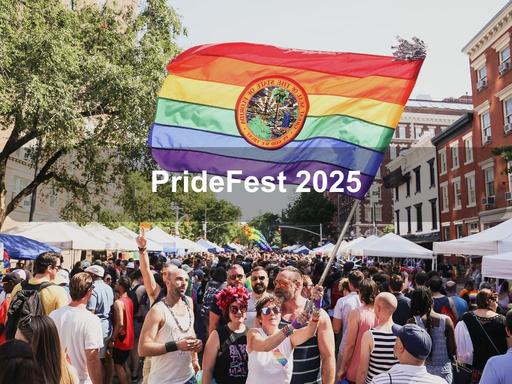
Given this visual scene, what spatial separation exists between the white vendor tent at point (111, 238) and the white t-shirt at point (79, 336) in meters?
12.0

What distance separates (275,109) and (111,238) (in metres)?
12.6

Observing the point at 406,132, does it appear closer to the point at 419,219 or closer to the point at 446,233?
the point at 419,219

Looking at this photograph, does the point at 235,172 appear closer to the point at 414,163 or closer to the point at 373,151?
the point at 373,151

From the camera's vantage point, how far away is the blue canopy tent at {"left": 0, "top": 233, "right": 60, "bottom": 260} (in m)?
13.8

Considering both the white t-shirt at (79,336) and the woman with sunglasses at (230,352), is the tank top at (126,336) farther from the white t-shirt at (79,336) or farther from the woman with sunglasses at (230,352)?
the woman with sunglasses at (230,352)

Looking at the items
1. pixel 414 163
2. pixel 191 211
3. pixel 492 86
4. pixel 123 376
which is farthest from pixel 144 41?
pixel 191 211

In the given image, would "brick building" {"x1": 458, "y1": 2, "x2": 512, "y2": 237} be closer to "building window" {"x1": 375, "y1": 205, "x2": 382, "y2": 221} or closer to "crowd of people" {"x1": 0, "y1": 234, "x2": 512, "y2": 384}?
"crowd of people" {"x1": 0, "y1": 234, "x2": 512, "y2": 384}

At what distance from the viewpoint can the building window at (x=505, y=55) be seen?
28.2 m

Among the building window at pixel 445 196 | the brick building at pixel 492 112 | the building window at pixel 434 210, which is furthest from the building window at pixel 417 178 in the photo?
the brick building at pixel 492 112

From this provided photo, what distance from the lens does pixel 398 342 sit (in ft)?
A: 11.6

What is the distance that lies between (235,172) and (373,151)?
A: 166cm

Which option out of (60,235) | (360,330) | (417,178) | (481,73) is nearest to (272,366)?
(360,330)

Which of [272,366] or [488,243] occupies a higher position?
[488,243]

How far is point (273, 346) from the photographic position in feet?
12.4
